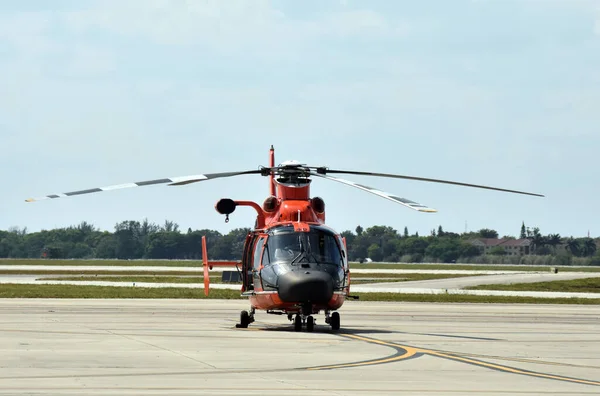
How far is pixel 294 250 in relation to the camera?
88.4ft

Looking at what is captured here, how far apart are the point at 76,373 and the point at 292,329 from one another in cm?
1257

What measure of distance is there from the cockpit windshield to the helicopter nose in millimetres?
627

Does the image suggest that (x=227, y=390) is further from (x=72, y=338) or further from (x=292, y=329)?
(x=292, y=329)

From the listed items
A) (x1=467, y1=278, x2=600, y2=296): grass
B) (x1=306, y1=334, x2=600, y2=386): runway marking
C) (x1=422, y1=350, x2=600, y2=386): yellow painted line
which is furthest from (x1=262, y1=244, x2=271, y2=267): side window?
(x1=467, y1=278, x2=600, y2=296): grass

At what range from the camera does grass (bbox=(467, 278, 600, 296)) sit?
68.9 meters

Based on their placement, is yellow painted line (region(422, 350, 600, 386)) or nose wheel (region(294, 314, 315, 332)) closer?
yellow painted line (region(422, 350, 600, 386))

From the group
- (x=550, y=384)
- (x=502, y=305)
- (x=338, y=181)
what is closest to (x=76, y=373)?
(x=550, y=384)

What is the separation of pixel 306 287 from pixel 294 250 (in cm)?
147

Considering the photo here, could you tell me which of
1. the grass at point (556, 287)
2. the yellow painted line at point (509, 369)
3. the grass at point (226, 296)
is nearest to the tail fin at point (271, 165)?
the yellow painted line at point (509, 369)

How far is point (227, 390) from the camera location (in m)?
14.5

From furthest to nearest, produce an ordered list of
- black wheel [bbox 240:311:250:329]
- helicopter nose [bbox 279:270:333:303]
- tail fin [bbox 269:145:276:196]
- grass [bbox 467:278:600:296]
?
grass [bbox 467:278:600:296]
tail fin [bbox 269:145:276:196]
black wheel [bbox 240:311:250:329]
helicopter nose [bbox 279:270:333:303]

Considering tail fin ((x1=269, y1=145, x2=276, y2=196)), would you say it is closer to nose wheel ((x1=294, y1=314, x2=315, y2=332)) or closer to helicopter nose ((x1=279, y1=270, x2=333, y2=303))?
nose wheel ((x1=294, y1=314, x2=315, y2=332))

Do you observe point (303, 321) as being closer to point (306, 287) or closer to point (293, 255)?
point (293, 255)

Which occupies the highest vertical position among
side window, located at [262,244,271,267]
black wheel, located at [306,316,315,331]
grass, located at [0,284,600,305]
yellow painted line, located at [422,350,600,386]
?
side window, located at [262,244,271,267]
